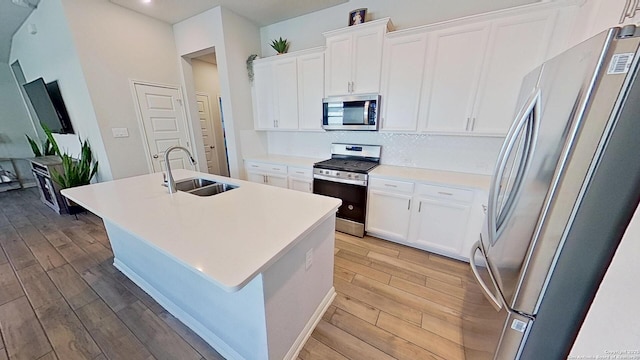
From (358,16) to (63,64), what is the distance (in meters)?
4.08

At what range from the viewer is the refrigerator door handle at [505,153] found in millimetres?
942

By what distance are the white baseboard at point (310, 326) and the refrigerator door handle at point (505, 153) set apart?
1.20m

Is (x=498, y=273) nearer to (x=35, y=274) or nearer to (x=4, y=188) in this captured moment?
(x=35, y=274)

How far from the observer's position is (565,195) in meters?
0.74

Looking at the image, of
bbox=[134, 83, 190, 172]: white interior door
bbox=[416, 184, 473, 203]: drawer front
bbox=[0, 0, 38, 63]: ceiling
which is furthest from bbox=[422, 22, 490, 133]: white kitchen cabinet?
bbox=[0, 0, 38, 63]: ceiling

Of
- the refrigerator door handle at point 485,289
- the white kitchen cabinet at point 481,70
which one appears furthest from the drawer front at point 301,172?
the refrigerator door handle at point 485,289

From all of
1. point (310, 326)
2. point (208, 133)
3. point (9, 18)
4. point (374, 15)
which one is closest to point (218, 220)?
point (310, 326)

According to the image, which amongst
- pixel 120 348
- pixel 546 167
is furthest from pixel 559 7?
pixel 120 348

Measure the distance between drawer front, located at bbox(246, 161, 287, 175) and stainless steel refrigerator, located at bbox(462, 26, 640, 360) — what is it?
258cm

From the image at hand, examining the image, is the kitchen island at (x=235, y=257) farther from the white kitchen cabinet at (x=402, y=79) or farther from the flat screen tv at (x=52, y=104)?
the flat screen tv at (x=52, y=104)

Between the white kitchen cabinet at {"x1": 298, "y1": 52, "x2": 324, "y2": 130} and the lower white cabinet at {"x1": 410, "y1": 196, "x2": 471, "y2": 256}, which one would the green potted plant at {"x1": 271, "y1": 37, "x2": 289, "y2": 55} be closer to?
the white kitchen cabinet at {"x1": 298, "y1": 52, "x2": 324, "y2": 130}

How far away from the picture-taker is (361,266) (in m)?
2.19

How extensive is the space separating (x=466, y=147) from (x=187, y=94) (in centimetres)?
430

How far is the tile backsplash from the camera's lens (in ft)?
7.70
